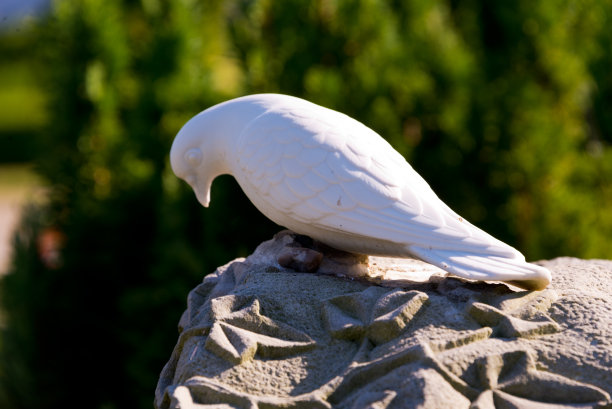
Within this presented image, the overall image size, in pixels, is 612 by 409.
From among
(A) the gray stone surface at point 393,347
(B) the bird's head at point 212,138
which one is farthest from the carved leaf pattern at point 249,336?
(B) the bird's head at point 212,138

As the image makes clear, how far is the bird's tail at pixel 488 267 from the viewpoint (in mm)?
2309

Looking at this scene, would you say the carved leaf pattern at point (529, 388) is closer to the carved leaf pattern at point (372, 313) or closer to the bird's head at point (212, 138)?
the carved leaf pattern at point (372, 313)

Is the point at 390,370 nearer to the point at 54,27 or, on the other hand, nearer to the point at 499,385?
the point at 499,385

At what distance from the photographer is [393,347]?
86.7 inches

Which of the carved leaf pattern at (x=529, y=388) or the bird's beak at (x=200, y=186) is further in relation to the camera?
the bird's beak at (x=200, y=186)

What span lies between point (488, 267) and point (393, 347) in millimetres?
387

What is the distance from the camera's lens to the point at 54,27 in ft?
16.2

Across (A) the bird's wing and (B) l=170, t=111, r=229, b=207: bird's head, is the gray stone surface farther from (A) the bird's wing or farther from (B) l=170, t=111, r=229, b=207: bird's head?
(B) l=170, t=111, r=229, b=207: bird's head

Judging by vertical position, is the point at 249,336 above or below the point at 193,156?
below

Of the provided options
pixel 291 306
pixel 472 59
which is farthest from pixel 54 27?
pixel 291 306

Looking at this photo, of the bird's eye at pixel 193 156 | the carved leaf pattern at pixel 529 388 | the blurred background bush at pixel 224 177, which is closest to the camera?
the carved leaf pattern at pixel 529 388

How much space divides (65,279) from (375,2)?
8.22ft

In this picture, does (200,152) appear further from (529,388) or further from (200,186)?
(529,388)

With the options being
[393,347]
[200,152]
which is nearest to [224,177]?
[200,152]
